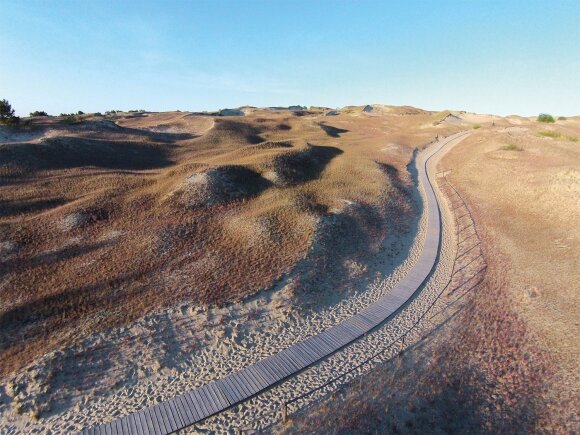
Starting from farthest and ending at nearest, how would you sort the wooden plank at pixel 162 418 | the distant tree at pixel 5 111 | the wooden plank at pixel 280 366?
1. the distant tree at pixel 5 111
2. the wooden plank at pixel 280 366
3. the wooden plank at pixel 162 418

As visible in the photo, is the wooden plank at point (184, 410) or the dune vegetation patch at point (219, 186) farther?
the dune vegetation patch at point (219, 186)

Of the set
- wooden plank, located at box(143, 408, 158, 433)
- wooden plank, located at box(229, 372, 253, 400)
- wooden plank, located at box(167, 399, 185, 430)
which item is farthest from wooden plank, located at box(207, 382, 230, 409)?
wooden plank, located at box(143, 408, 158, 433)

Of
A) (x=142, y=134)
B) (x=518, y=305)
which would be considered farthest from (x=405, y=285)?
(x=142, y=134)

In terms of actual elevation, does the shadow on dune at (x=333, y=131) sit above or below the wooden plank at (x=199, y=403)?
above

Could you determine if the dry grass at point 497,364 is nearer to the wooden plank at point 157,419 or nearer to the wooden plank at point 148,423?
the wooden plank at point 157,419

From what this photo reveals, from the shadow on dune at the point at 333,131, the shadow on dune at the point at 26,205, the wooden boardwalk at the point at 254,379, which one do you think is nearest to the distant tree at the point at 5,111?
the shadow on dune at the point at 26,205

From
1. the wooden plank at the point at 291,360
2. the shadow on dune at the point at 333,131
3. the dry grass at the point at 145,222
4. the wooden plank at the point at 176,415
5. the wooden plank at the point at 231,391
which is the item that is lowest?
the wooden plank at the point at 176,415
